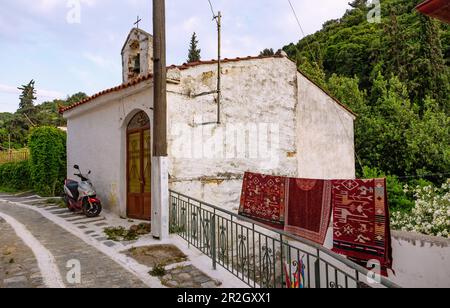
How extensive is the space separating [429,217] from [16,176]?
1893cm

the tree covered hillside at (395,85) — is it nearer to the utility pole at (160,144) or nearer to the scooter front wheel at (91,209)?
the utility pole at (160,144)

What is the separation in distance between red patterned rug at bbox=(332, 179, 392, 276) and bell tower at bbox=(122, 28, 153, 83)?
632 centimetres

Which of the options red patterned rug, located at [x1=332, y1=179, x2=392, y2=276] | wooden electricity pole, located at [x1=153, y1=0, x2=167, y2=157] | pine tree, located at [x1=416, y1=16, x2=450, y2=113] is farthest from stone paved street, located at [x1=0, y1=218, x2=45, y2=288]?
pine tree, located at [x1=416, y1=16, x2=450, y2=113]

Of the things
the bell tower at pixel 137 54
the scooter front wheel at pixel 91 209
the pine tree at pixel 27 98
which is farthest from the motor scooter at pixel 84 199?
the pine tree at pixel 27 98

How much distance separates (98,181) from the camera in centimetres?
945

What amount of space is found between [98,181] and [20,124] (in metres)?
29.1

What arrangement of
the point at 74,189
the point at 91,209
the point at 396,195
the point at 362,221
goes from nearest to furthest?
the point at 362,221 → the point at 91,209 → the point at 74,189 → the point at 396,195

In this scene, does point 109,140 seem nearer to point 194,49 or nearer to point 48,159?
point 48,159

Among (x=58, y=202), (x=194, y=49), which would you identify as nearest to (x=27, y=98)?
(x=194, y=49)

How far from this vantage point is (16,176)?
53.0 ft

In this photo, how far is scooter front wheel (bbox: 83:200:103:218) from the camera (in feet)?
27.1

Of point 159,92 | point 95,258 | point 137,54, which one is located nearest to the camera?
point 95,258
